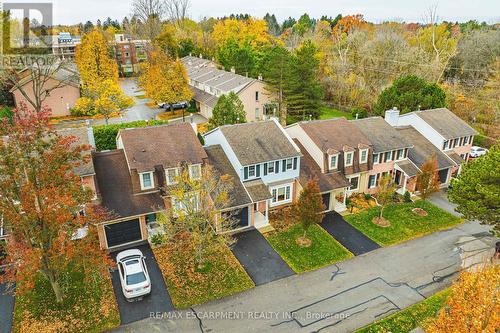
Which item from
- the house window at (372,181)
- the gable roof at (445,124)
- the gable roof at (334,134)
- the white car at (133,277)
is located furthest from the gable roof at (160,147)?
the gable roof at (445,124)

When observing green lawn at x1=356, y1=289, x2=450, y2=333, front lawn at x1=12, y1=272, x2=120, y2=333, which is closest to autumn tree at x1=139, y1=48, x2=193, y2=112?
front lawn at x1=12, y1=272, x2=120, y2=333

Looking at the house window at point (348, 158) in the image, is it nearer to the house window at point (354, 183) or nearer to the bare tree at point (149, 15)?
the house window at point (354, 183)

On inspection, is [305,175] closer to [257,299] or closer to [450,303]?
[257,299]

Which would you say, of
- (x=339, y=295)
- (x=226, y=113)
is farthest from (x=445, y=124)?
(x=339, y=295)

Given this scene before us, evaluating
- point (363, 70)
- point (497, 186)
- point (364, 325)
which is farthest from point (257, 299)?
point (363, 70)

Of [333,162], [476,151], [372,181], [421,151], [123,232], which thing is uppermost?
[421,151]

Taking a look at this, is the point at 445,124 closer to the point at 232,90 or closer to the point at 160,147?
the point at 232,90

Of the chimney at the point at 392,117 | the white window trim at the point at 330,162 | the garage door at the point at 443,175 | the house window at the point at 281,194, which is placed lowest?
the house window at the point at 281,194
